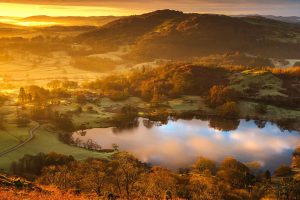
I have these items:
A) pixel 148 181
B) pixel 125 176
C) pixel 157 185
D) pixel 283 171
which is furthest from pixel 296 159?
pixel 157 185

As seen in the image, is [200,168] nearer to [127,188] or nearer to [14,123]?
[127,188]

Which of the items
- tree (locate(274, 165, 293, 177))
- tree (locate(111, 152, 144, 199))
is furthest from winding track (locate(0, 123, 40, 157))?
tree (locate(274, 165, 293, 177))

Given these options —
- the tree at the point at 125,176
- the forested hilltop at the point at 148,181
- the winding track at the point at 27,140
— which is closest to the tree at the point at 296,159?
the forested hilltop at the point at 148,181

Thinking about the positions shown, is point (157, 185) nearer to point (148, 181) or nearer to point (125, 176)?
point (148, 181)

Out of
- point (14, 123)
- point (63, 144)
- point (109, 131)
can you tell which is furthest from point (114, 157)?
point (14, 123)

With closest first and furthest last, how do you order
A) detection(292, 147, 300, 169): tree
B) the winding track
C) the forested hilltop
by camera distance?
the forested hilltop → detection(292, 147, 300, 169): tree → the winding track

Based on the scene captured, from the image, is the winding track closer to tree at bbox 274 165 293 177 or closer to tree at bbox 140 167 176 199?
tree at bbox 140 167 176 199

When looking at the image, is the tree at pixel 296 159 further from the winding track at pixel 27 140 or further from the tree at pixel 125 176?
the winding track at pixel 27 140

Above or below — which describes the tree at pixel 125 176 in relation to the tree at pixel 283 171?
above

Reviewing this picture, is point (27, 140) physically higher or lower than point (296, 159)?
higher
